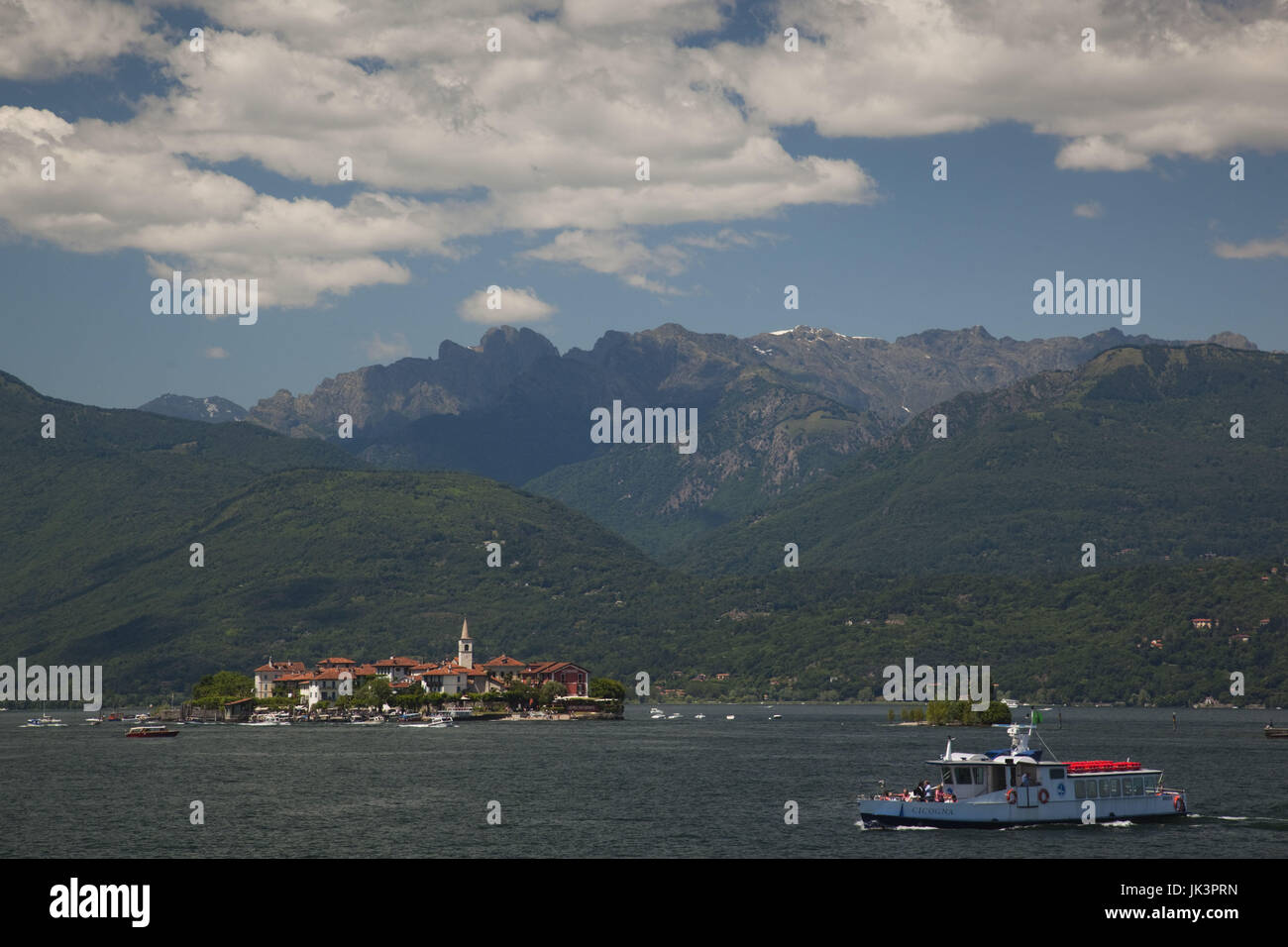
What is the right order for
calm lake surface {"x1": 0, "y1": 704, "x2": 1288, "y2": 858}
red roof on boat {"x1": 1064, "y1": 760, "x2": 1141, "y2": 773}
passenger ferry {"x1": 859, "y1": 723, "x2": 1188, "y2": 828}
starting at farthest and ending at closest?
red roof on boat {"x1": 1064, "y1": 760, "x2": 1141, "y2": 773}, passenger ferry {"x1": 859, "y1": 723, "x2": 1188, "y2": 828}, calm lake surface {"x1": 0, "y1": 704, "x2": 1288, "y2": 858}

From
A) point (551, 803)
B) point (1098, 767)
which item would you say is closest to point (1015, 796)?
point (1098, 767)

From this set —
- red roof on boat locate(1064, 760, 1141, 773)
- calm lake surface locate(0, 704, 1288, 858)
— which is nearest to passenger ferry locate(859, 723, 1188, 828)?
red roof on boat locate(1064, 760, 1141, 773)

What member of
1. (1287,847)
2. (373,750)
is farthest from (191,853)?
(373,750)

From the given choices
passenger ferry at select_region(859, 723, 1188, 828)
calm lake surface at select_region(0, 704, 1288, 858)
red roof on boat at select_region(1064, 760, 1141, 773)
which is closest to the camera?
calm lake surface at select_region(0, 704, 1288, 858)

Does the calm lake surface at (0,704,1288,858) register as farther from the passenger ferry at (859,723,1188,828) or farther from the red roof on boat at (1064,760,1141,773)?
the red roof on boat at (1064,760,1141,773)

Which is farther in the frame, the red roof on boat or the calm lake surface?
the red roof on boat
